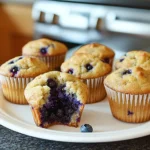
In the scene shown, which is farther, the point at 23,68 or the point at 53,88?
the point at 23,68

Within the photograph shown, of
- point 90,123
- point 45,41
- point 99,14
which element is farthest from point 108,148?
point 99,14

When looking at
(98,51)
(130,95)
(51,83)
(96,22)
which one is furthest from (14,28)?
(130,95)

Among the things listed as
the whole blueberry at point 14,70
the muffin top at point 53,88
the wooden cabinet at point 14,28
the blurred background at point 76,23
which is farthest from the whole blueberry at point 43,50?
the wooden cabinet at point 14,28

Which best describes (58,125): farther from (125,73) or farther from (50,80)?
(125,73)

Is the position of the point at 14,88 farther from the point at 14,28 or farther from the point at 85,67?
the point at 14,28

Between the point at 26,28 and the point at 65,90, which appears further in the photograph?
the point at 26,28
